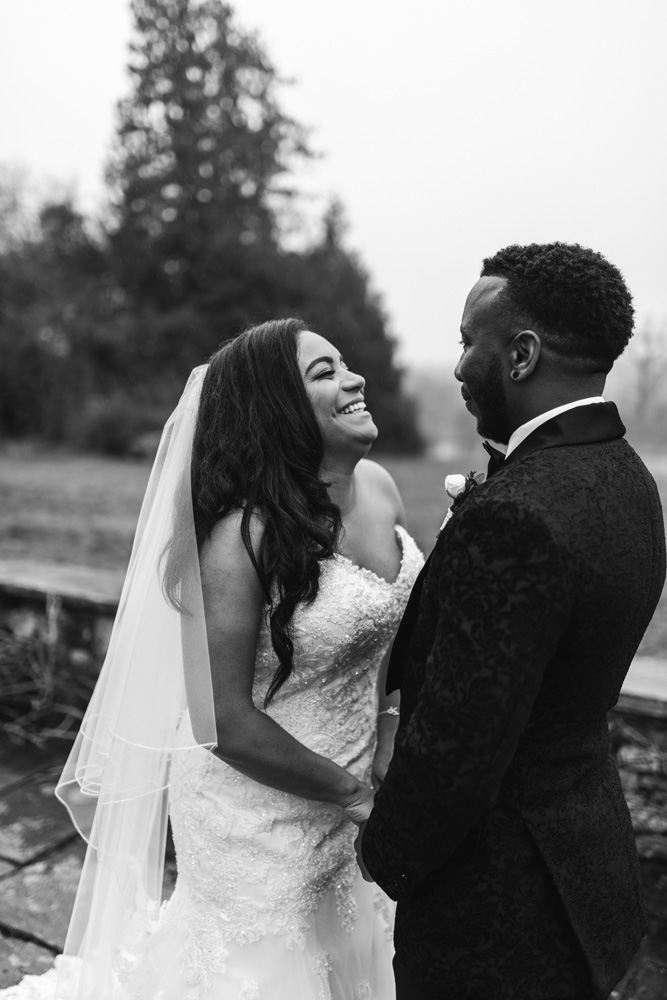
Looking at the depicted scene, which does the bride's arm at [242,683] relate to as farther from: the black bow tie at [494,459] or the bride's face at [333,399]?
the black bow tie at [494,459]

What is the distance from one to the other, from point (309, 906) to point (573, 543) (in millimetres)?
1370

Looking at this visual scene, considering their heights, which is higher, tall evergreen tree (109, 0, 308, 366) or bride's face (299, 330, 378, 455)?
tall evergreen tree (109, 0, 308, 366)

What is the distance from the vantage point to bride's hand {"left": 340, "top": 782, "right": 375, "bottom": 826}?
2043 mm

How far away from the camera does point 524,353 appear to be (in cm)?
138

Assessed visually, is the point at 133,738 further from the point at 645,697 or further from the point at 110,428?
the point at 110,428

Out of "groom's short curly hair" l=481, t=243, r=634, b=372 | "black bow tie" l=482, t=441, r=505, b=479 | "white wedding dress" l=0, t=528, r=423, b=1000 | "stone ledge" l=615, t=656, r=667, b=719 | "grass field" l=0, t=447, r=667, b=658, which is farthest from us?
"grass field" l=0, t=447, r=667, b=658

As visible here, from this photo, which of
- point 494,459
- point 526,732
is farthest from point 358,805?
point 494,459

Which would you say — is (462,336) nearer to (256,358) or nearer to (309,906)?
(256,358)

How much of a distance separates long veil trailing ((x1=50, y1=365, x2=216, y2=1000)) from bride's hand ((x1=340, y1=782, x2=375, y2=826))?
1.41 ft

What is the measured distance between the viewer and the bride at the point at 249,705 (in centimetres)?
201

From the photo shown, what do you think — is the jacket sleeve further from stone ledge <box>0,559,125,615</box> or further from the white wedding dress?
stone ledge <box>0,559,125,615</box>

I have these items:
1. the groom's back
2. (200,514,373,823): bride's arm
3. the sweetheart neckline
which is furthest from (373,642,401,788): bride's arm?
the groom's back

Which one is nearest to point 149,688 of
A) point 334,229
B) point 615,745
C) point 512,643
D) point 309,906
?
point 309,906

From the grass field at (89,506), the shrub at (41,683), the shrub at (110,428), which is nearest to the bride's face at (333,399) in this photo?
the grass field at (89,506)
